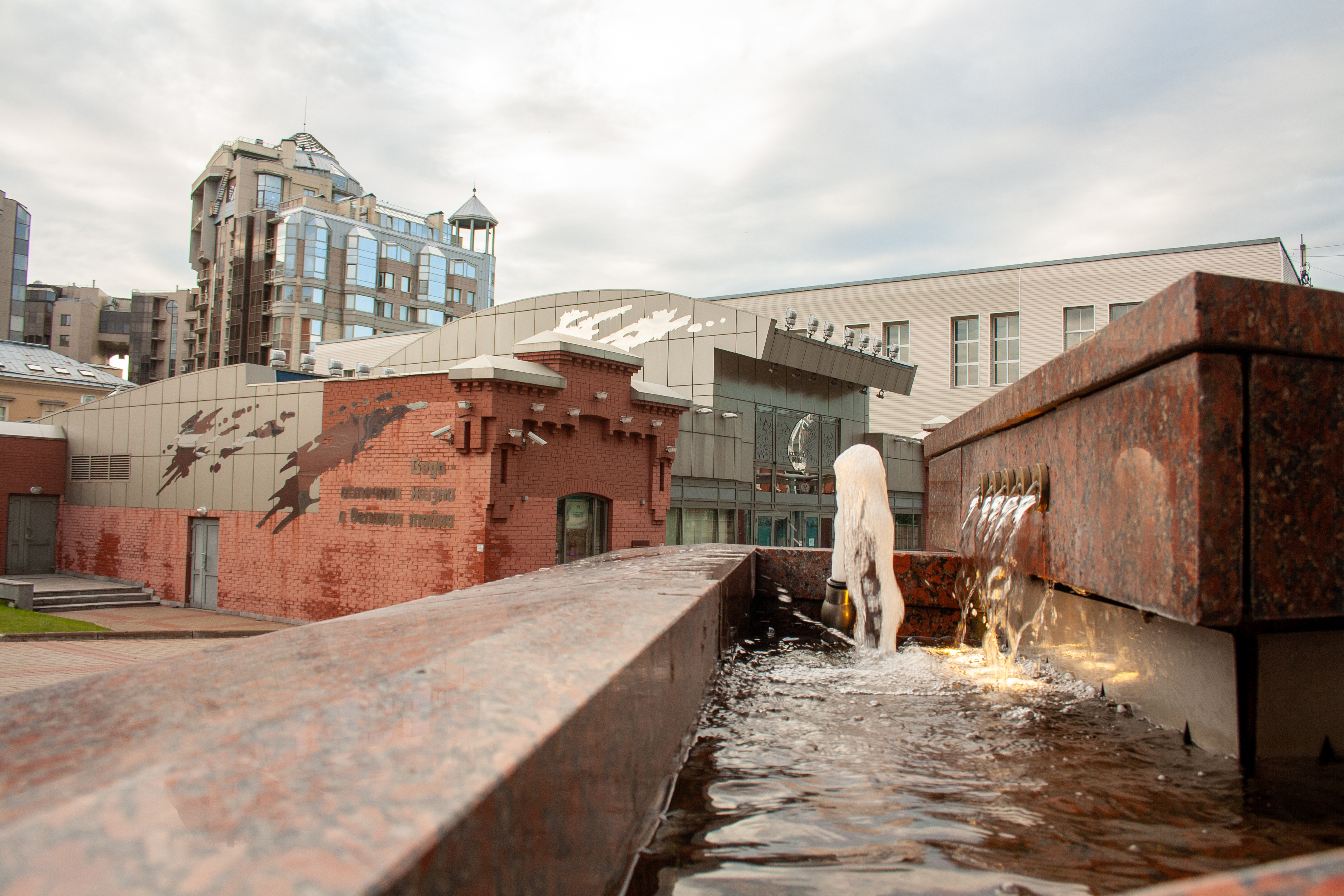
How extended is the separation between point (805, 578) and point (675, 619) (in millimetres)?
4710

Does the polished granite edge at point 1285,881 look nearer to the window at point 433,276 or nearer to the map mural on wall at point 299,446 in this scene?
the map mural on wall at point 299,446

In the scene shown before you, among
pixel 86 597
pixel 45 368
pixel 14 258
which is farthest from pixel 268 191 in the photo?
pixel 86 597

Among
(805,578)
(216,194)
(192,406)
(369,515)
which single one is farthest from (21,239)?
(805,578)

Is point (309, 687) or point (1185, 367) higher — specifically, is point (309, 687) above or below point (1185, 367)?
below

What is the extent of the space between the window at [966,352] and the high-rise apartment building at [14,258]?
73.8 metres

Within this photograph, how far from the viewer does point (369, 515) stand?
56.2 feet

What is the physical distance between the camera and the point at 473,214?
6694 cm

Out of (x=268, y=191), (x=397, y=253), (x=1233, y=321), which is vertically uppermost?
(x=268, y=191)

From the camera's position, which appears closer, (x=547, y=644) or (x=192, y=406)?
(x=547, y=644)

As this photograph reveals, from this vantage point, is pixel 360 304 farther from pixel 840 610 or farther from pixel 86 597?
pixel 840 610

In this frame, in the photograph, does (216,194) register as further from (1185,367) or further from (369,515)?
(1185,367)

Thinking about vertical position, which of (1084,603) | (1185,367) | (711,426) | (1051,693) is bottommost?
(1051,693)

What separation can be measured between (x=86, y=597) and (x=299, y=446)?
28.1ft

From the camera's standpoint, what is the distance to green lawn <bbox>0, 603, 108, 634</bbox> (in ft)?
54.9
